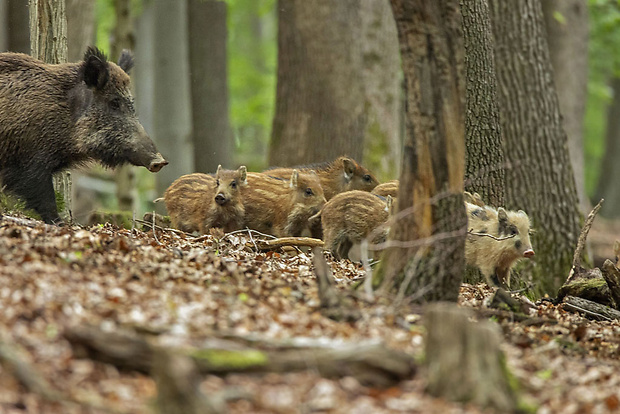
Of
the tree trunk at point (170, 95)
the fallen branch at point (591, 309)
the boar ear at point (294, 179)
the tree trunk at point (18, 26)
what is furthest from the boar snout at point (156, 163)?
the tree trunk at point (170, 95)

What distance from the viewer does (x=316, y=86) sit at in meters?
12.4

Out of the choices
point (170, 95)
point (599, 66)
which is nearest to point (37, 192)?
point (170, 95)

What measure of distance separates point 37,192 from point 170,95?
7.35m

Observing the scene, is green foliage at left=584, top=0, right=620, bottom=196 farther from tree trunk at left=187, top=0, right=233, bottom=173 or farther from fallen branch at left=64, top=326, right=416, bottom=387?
fallen branch at left=64, top=326, right=416, bottom=387

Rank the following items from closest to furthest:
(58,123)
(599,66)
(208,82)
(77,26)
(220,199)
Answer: (58,123), (220,199), (77,26), (208,82), (599,66)

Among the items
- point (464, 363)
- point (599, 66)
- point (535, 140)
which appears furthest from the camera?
point (599, 66)

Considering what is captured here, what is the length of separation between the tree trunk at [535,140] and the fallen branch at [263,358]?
584 centimetres

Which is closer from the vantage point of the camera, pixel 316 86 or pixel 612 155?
pixel 316 86

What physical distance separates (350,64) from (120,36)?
3.92 metres

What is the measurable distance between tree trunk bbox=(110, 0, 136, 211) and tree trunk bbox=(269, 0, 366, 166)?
2.64 m

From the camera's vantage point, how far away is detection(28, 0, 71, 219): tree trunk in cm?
879

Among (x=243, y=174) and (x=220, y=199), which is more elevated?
(x=243, y=174)

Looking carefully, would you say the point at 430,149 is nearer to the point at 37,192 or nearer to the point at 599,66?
the point at 37,192

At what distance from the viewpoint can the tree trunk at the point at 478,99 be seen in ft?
26.6
